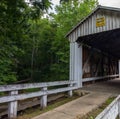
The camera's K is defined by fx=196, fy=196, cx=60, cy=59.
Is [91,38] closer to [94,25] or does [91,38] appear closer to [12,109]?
[94,25]

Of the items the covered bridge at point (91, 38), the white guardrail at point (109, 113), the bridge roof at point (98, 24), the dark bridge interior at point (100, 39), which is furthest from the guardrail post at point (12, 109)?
the dark bridge interior at point (100, 39)

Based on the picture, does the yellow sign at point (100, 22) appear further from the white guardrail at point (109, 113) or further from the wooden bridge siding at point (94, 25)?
the white guardrail at point (109, 113)

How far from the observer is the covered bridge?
8781mm

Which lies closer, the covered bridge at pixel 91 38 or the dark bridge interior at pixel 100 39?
the covered bridge at pixel 91 38

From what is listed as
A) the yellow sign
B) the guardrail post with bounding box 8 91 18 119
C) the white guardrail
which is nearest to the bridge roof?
the yellow sign

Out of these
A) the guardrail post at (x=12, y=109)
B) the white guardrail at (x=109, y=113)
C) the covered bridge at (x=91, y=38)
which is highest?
the covered bridge at (x=91, y=38)

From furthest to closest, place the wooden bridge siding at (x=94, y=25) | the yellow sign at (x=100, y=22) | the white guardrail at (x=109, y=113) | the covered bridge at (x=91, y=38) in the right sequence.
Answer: the yellow sign at (x=100, y=22) < the covered bridge at (x=91, y=38) < the wooden bridge siding at (x=94, y=25) < the white guardrail at (x=109, y=113)

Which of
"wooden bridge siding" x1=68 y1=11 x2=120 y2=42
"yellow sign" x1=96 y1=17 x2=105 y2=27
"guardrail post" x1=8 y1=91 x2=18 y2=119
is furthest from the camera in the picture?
"yellow sign" x1=96 y1=17 x2=105 y2=27

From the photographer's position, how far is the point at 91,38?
10.9 m

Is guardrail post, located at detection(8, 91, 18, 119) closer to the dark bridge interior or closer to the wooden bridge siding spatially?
the wooden bridge siding

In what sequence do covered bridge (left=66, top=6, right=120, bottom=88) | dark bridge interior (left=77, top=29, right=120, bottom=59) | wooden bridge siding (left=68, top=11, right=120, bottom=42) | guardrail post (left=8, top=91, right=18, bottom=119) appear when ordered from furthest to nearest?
dark bridge interior (left=77, top=29, right=120, bottom=59) < covered bridge (left=66, top=6, right=120, bottom=88) < wooden bridge siding (left=68, top=11, right=120, bottom=42) < guardrail post (left=8, top=91, right=18, bottom=119)

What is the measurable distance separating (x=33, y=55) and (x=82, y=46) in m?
15.7

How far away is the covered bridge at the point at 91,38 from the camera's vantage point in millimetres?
8781

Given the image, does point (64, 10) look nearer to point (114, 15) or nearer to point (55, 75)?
point (55, 75)
